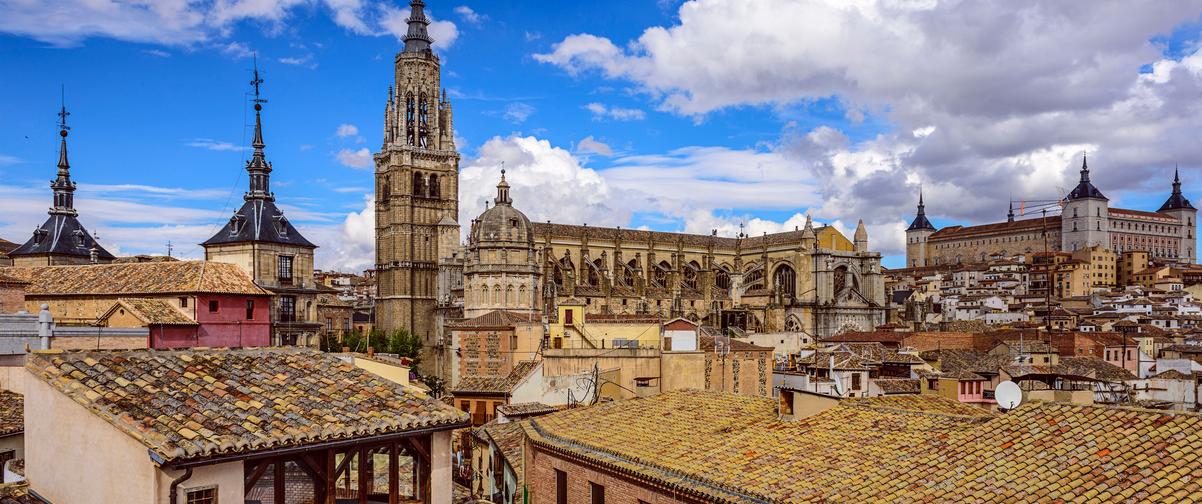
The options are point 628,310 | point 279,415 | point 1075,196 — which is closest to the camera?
point 279,415

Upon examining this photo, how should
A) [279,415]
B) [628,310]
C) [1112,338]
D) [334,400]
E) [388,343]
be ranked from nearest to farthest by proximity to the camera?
[279,415]
[334,400]
[1112,338]
[388,343]
[628,310]

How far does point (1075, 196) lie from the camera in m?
142

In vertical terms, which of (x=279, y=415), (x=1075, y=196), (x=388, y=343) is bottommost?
(x=388, y=343)

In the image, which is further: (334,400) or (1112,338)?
(1112,338)

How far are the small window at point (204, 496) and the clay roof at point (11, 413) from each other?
6.05 meters

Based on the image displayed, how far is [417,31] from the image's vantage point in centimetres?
7262

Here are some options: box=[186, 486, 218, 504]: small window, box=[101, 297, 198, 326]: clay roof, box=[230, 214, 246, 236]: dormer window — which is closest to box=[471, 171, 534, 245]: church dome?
box=[230, 214, 246, 236]: dormer window

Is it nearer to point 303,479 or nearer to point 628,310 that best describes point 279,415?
point 303,479

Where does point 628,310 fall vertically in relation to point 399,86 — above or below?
below

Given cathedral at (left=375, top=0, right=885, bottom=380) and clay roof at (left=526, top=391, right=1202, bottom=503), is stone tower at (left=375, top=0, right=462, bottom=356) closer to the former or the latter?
cathedral at (left=375, top=0, right=885, bottom=380)

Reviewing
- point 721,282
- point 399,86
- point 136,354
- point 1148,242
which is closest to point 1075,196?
point 1148,242

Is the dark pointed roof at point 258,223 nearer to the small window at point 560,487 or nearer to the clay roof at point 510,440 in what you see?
the clay roof at point 510,440

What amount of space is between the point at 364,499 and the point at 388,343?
189ft

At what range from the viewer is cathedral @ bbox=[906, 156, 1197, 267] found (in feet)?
463
